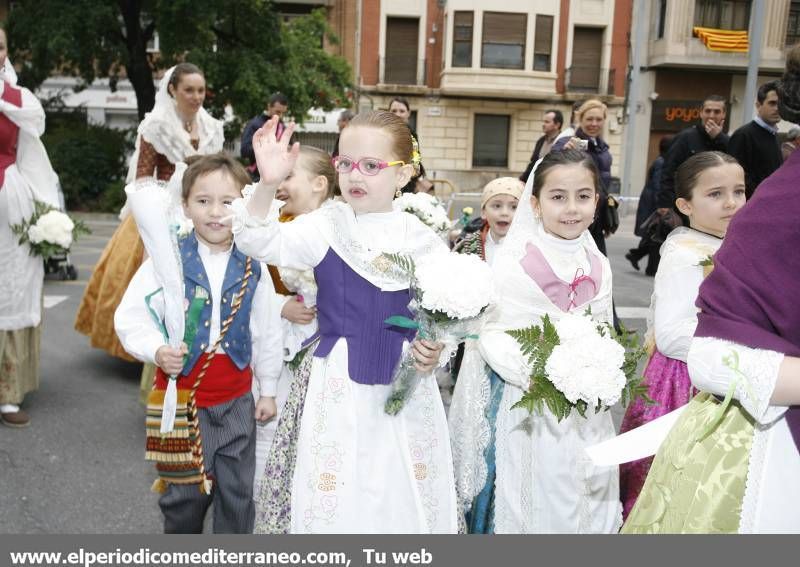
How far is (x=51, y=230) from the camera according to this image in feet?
14.9

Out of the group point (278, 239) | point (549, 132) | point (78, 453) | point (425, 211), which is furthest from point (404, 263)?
point (549, 132)

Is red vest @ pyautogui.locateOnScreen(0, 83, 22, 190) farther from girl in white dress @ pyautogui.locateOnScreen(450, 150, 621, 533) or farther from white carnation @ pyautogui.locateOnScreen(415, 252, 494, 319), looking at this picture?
white carnation @ pyautogui.locateOnScreen(415, 252, 494, 319)

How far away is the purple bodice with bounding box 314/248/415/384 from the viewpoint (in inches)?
101

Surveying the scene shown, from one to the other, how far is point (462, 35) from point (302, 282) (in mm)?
29588

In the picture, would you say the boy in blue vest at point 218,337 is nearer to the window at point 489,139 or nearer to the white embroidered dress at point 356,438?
the white embroidered dress at point 356,438

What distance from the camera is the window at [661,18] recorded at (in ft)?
97.4

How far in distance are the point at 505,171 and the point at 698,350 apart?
30.6m

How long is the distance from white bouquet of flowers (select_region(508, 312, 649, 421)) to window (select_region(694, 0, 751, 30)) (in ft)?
100

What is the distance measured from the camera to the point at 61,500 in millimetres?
3752

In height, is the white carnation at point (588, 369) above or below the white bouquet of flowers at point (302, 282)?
below

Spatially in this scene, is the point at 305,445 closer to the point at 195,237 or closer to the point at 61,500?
the point at 195,237

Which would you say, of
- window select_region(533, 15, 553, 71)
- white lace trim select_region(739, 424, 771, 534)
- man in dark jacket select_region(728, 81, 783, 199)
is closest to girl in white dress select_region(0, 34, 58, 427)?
white lace trim select_region(739, 424, 771, 534)

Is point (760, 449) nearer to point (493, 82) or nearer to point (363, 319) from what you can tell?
point (363, 319)

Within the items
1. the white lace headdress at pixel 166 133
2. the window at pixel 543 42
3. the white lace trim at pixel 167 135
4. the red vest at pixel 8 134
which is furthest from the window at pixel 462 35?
the red vest at pixel 8 134
